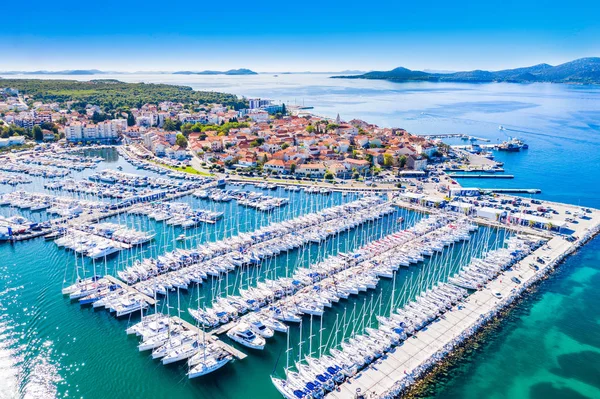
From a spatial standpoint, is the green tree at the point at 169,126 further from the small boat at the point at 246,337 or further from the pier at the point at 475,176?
the small boat at the point at 246,337

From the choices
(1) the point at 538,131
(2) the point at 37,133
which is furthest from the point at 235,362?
(1) the point at 538,131

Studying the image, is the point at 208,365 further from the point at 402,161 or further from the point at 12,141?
the point at 12,141

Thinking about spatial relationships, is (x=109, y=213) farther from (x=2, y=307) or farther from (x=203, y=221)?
(x=2, y=307)

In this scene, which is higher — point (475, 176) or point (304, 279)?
point (475, 176)

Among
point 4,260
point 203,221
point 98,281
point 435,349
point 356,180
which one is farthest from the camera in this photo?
point 356,180

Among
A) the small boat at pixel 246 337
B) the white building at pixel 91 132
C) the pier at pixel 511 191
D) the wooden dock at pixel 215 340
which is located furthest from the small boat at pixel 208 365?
the white building at pixel 91 132

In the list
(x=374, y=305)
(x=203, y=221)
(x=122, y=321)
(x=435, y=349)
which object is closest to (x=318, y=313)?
(x=374, y=305)
